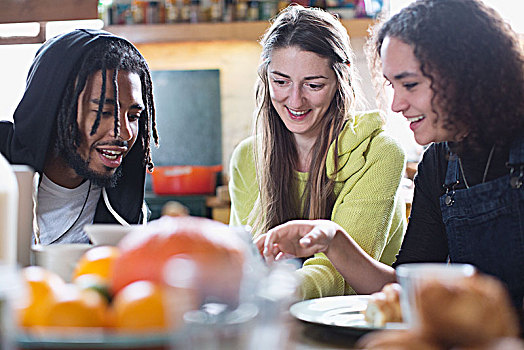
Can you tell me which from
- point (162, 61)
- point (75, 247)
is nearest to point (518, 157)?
point (75, 247)

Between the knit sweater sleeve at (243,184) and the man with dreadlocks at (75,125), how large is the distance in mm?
369

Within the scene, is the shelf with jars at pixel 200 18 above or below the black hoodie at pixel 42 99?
above

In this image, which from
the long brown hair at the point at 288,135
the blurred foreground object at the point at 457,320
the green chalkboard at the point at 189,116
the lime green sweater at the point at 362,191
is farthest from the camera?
the green chalkboard at the point at 189,116

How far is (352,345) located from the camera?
29.6 inches

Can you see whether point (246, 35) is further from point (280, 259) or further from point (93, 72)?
point (280, 259)

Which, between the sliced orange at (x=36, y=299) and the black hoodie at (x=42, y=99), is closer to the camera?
the sliced orange at (x=36, y=299)

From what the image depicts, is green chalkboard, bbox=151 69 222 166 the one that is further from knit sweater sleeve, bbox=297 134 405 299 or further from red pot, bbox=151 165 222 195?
knit sweater sleeve, bbox=297 134 405 299

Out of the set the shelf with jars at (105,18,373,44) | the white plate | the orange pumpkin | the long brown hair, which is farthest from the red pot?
the orange pumpkin

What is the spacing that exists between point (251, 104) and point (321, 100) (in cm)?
246

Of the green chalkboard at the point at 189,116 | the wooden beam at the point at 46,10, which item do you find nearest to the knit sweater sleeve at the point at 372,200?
the wooden beam at the point at 46,10

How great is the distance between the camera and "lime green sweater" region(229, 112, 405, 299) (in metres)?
1.57

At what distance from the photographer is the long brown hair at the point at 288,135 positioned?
1.80 m

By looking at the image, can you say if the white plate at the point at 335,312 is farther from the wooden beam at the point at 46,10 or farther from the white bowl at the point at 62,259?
the wooden beam at the point at 46,10

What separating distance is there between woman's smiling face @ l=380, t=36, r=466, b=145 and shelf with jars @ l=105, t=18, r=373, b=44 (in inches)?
110
